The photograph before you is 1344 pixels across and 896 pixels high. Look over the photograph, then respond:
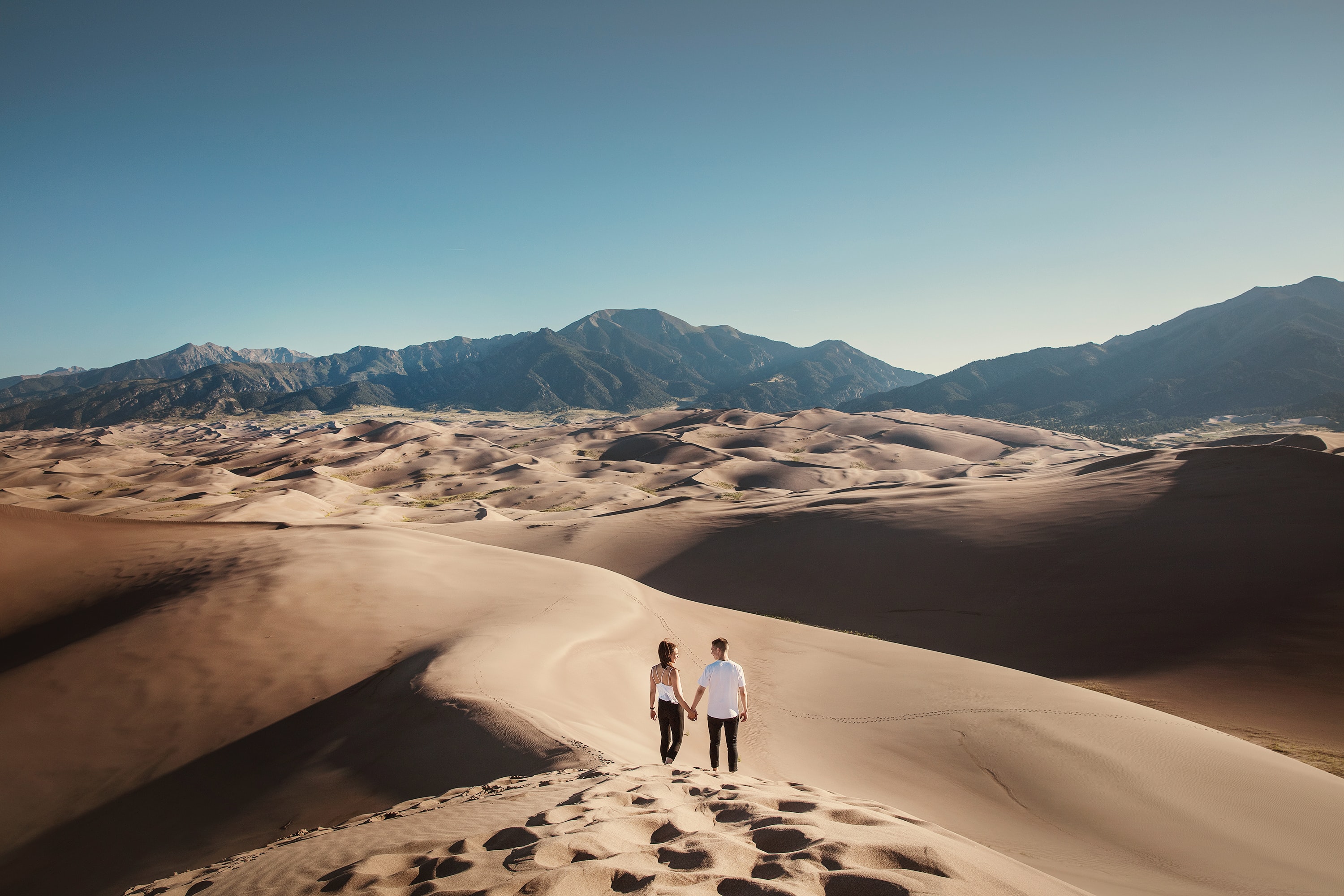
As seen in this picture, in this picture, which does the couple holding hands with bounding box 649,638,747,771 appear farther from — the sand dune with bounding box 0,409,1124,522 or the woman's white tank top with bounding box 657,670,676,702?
the sand dune with bounding box 0,409,1124,522

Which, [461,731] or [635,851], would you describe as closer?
[635,851]

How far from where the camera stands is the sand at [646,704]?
4137 mm

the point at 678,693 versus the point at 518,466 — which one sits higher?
the point at 678,693

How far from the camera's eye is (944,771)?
720 cm

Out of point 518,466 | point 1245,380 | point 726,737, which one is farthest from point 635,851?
point 1245,380

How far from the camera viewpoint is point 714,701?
18.4 ft

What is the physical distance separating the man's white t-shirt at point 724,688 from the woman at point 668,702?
209 mm

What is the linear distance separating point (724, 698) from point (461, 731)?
2.87 m

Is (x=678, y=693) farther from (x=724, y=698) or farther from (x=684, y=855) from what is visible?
(x=684, y=855)

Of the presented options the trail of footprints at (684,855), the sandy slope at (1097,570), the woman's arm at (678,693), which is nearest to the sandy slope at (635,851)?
the trail of footprints at (684,855)

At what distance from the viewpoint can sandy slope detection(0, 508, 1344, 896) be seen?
552cm

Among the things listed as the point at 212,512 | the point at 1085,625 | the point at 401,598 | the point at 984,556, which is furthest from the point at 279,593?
the point at 212,512

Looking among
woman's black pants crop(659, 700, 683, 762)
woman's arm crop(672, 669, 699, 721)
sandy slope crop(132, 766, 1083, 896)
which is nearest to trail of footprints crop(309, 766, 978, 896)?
sandy slope crop(132, 766, 1083, 896)

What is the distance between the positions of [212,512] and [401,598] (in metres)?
29.5
